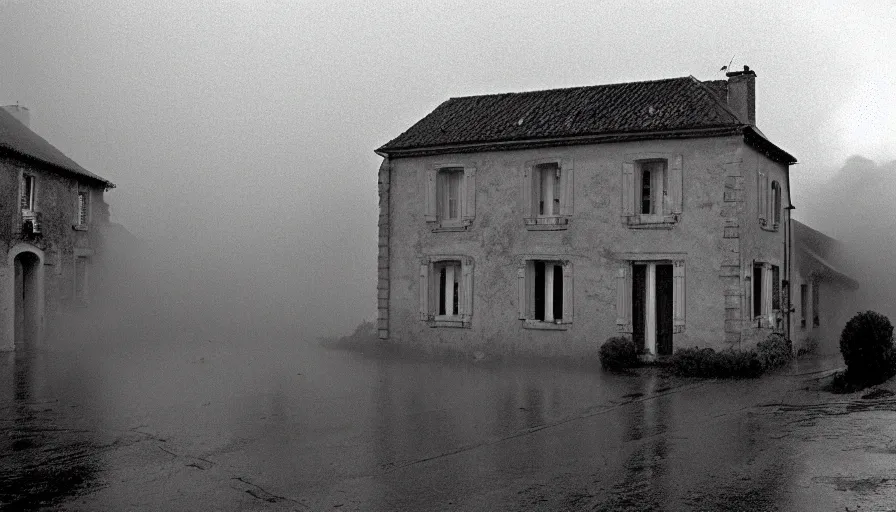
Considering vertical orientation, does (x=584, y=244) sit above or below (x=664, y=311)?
above

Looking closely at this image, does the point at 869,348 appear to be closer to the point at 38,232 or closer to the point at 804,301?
the point at 804,301

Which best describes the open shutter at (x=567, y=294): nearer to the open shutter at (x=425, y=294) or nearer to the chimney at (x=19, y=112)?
the open shutter at (x=425, y=294)

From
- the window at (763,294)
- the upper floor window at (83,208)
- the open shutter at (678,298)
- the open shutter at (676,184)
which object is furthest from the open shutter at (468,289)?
the upper floor window at (83,208)

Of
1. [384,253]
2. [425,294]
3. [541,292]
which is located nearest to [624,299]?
[541,292]

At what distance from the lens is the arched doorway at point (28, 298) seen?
87.2 feet

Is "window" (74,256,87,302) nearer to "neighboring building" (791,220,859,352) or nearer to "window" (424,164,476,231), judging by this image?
"window" (424,164,476,231)

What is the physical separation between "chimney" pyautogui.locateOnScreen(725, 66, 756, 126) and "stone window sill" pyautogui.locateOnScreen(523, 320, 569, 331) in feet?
25.0

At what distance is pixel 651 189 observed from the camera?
21.8 meters

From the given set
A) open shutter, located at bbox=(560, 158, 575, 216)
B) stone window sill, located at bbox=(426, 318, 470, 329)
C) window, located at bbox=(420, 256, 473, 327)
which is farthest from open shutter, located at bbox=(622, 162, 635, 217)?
stone window sill, located at bbox=(426, 318, 470, 329)

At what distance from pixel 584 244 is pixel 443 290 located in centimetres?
481

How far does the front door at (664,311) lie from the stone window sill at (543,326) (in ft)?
7.98

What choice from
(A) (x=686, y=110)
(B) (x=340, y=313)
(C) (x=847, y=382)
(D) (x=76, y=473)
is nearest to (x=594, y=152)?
(A) (x=686, y=110)

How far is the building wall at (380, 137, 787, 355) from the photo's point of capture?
20.5m

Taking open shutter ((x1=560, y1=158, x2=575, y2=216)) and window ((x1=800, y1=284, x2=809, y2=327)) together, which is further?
window ((x1=800, y1=284, x2=809, y2=327))
